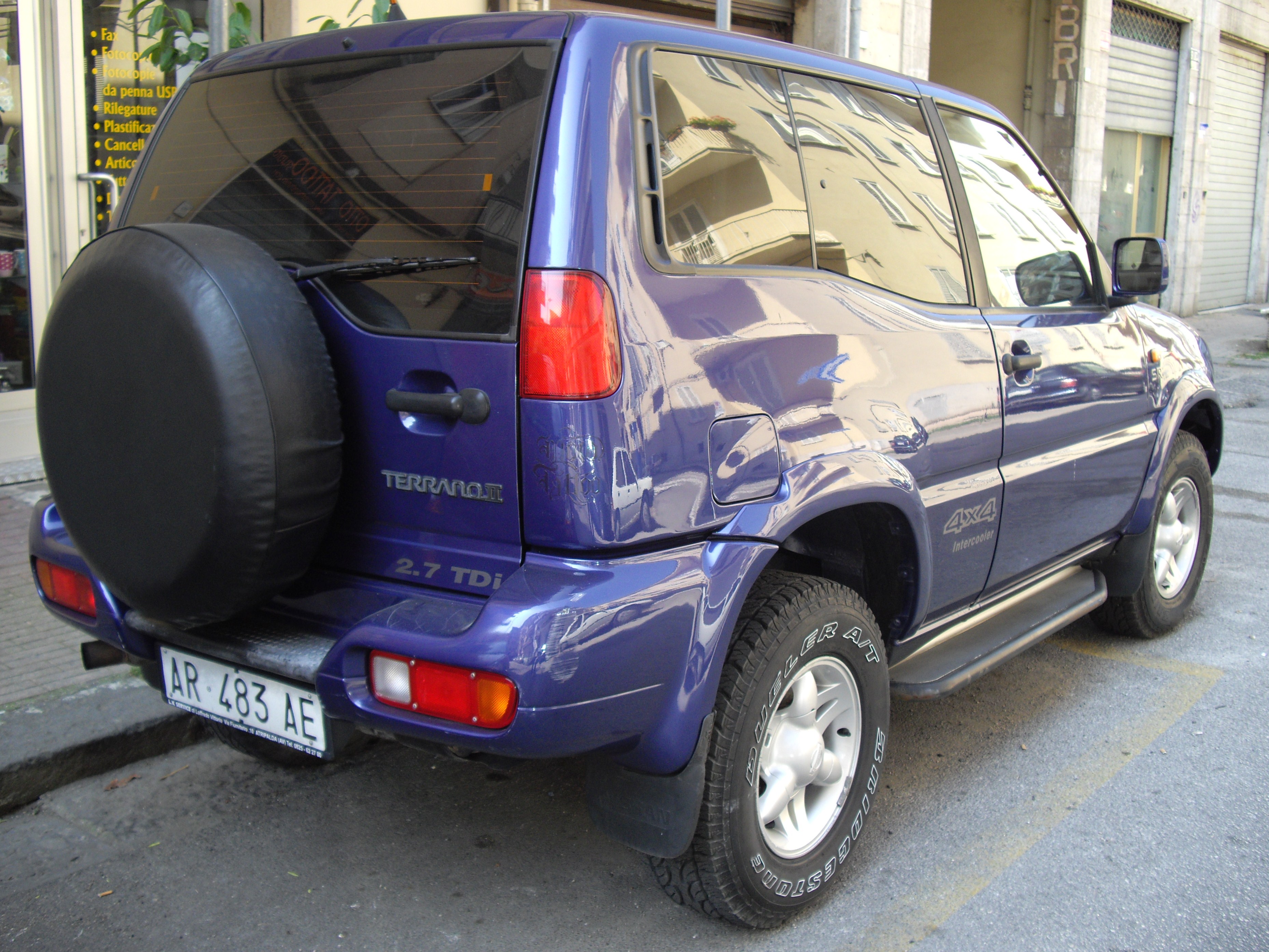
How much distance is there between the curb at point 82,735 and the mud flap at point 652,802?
5.25 ft

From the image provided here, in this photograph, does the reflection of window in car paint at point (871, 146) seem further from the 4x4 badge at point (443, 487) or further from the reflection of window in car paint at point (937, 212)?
the 4x4 badge at point (443, 487)

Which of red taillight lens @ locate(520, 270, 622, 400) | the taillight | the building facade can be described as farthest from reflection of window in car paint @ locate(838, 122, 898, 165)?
the taillight

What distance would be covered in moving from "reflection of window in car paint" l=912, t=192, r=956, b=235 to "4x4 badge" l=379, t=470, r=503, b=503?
1568mm

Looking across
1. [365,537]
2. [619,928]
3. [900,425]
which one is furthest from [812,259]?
[619,928]

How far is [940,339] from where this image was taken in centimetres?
293

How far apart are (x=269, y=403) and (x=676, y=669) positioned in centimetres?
93

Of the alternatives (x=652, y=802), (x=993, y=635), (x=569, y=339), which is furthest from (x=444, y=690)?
(x=993, y=635)

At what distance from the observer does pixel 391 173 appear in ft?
7.69

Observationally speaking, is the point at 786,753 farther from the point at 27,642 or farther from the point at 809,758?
the point at 27,642

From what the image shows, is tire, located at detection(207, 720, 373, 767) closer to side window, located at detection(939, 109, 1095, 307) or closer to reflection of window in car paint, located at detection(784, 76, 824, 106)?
reflection of window in car paint, located at detection(784, 76, 824, 106)

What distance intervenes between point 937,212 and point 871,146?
0.32 meters

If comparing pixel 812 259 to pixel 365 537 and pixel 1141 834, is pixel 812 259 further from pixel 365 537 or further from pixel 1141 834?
pixel 1141 834

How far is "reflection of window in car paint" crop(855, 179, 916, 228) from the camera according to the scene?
2.84 metres

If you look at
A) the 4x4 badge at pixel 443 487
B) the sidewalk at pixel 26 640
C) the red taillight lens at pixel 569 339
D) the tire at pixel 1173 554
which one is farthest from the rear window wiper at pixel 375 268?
the tire at pixel 1173 554
